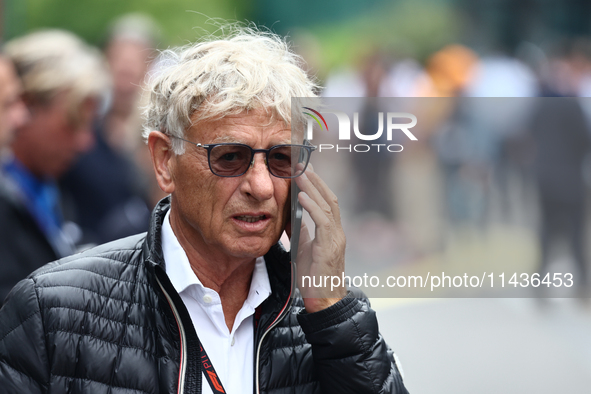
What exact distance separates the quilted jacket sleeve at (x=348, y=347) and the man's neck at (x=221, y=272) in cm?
30

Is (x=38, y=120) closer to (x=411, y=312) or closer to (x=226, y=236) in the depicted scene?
(x=226, y=236)

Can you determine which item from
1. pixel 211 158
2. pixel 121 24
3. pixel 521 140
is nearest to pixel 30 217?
pixel 211 158

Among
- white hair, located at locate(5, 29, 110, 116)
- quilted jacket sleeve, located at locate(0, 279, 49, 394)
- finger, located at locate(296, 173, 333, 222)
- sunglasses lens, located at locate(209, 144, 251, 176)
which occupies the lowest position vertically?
quilted jacket sleeve, located at locate(0, 279, 49, 394)

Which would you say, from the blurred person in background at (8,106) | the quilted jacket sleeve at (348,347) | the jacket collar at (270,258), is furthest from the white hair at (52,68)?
the quilted jacket sleeve at (348,347)

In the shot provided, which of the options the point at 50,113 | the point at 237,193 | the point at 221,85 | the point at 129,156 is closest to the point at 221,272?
the point at 237,193

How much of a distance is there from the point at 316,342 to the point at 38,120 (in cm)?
260

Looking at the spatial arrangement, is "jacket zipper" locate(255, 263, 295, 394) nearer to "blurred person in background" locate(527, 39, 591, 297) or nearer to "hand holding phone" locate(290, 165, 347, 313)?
"hand holding phone" locate(290, 165, 347, 313)

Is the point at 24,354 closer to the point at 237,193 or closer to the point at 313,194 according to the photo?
the point at 237,193

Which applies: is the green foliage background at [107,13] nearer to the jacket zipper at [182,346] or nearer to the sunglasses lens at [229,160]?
the sunglasses lens at [229,160]

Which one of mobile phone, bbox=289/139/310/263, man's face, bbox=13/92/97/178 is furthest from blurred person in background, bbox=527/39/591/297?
man's face, bbox=13/92/97/178

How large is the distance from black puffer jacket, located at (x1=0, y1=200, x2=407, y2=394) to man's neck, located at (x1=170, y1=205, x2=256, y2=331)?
115mm

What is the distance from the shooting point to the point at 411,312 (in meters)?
1.89

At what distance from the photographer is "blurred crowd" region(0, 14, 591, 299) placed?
1.84 m

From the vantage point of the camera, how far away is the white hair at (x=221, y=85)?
196cm
